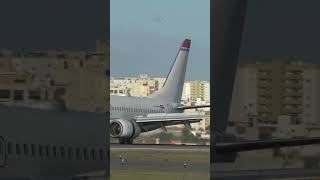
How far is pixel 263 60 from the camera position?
10.5 feet

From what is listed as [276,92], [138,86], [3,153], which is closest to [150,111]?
[138,86]

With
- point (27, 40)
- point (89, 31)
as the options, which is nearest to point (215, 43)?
point (89, 31)

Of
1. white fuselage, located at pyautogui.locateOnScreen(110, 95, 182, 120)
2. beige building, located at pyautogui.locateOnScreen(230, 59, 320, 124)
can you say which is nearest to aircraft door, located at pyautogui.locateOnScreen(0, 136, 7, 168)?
beige building, located at pyautogui.locateOnScreen(230, 59, 320, 124)

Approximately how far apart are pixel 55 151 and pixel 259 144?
857 mm

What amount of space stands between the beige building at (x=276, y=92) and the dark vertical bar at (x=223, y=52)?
6cm

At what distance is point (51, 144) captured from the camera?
9.09 feet

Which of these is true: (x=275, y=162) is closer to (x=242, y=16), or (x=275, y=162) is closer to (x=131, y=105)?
(x=242, y=16)

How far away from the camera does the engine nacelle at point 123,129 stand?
2297 centimetres

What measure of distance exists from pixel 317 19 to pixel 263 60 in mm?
334

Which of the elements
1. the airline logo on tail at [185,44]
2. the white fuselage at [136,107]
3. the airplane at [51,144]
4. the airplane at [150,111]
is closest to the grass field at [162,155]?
the airplane at [150,111]

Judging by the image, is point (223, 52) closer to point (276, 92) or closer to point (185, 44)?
point (276, 92)

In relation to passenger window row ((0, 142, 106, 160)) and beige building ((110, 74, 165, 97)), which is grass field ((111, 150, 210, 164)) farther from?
passenger window row ((0, 142, 106, 160))

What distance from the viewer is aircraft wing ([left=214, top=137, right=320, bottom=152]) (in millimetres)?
3039

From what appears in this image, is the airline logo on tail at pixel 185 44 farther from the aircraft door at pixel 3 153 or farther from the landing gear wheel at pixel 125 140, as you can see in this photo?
the aircraft door at pixel 3 153
